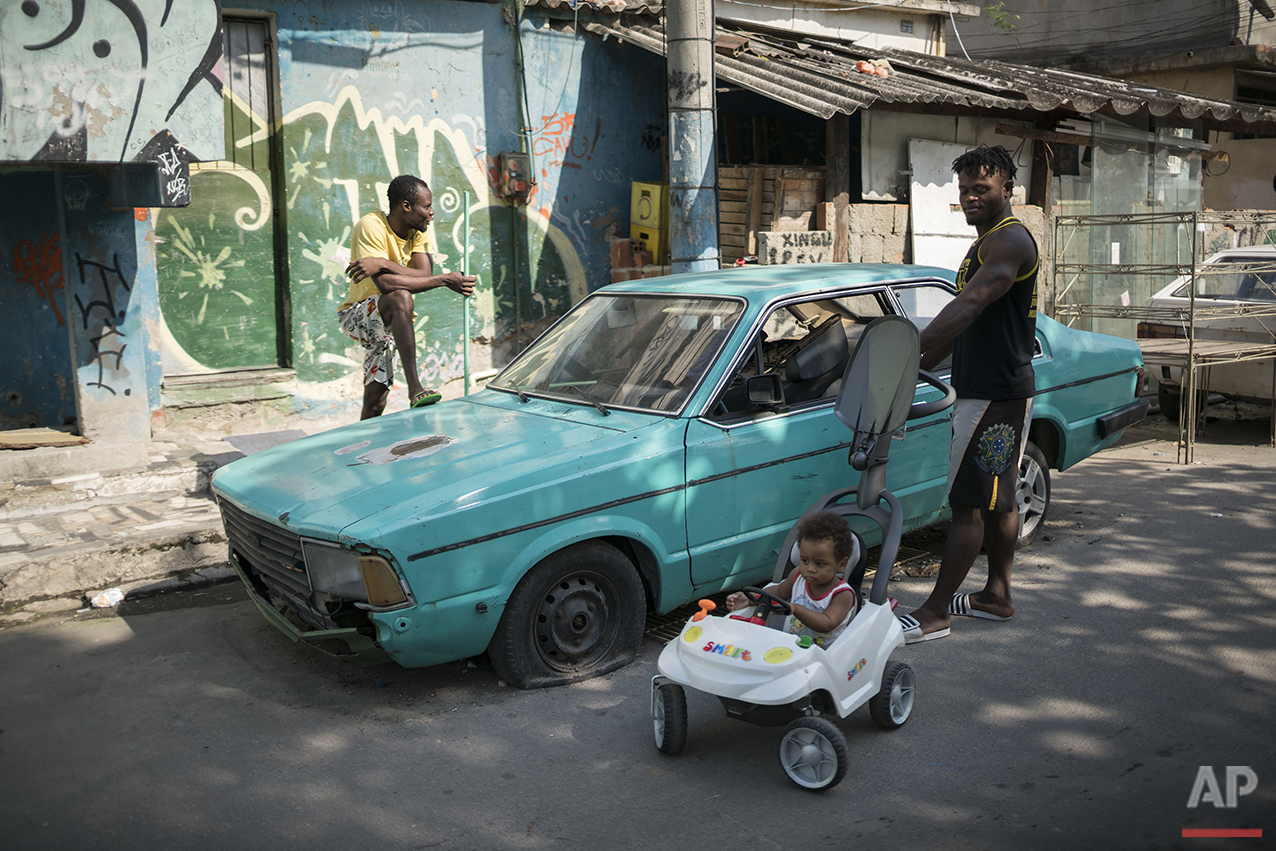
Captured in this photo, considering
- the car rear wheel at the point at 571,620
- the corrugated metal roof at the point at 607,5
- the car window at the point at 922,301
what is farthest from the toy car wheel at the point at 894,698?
the corrugated metal roof at the point at 607,5

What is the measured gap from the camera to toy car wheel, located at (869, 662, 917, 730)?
366 cm

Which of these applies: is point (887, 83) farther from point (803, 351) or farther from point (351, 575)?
point (351, 575)

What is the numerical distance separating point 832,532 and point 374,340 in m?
3.60

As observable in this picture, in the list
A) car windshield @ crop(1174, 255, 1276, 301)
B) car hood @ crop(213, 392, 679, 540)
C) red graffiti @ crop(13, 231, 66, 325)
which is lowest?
car hood @ crop(213, 392, 679, 540)

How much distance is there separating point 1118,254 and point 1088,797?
10.3 metres

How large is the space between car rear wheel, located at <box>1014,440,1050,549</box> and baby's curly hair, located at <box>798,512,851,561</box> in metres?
2.43

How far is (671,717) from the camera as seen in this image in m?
3.55

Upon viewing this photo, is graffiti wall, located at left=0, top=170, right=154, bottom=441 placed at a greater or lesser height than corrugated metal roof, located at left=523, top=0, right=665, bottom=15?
lesser

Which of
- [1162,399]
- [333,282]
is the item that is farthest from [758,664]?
[1162,399]

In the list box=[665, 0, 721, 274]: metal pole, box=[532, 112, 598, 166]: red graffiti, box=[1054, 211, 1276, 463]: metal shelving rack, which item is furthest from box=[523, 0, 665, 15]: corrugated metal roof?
box=[1054, 211, 1276, 463]: metal shelving rack

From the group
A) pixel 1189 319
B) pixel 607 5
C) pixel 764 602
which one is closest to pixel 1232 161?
pixel 1189 319

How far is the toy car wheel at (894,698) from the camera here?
144 inches

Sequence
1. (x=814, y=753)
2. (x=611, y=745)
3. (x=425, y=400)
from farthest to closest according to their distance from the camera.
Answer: (x=425, y=400) < (x=611, y=745) < (x=814, y=753)

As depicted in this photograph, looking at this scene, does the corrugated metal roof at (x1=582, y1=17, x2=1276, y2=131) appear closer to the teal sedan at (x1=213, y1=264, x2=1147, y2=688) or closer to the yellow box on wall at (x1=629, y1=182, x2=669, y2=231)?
the yellow box on wall at (x1=629, y1=182, x2=669, y2=231)
